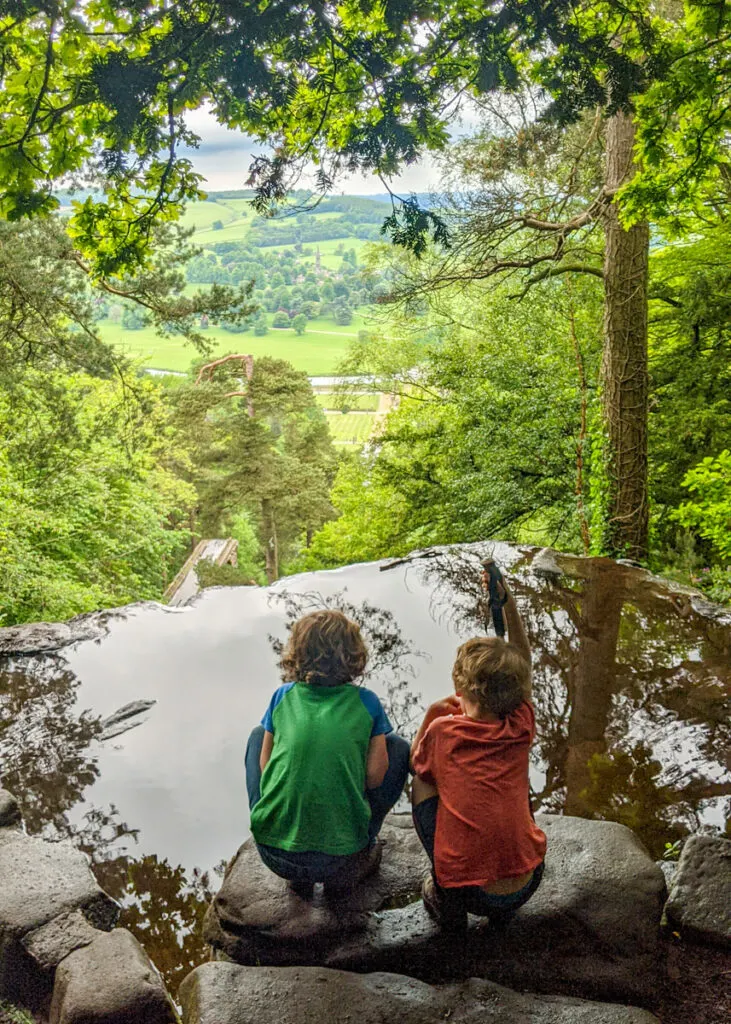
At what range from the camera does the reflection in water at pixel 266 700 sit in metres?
3.22

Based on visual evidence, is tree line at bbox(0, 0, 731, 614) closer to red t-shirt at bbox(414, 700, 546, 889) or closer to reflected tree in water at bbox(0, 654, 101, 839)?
red t-shirt at bbox(414, 700, 546, 889)

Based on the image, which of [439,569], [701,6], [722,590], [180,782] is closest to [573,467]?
[722,590]

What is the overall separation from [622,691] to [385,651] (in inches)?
58.8

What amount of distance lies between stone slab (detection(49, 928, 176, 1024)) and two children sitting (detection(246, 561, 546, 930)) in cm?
51

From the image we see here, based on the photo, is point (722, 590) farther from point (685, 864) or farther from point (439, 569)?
point (685, 864)

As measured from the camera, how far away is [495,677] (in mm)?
2248

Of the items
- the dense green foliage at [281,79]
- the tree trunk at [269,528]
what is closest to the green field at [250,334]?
the dense green foliage at [281,79]

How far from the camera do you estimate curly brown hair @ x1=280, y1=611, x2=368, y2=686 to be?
2.44m

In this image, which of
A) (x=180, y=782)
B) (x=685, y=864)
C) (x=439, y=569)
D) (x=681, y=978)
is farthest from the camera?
(x=439, y=569)

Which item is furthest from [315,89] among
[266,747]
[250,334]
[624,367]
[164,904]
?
[250,334]

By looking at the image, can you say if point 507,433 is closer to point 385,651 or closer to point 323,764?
point 385,651

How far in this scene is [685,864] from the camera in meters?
2.74

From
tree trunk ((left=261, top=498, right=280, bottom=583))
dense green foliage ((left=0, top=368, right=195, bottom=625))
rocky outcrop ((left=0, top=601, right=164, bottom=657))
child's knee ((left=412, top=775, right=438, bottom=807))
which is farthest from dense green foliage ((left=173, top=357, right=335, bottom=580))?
child's knee ((left=412, top=775, right=438, bottom=807))

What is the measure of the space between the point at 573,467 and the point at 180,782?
6755mm
